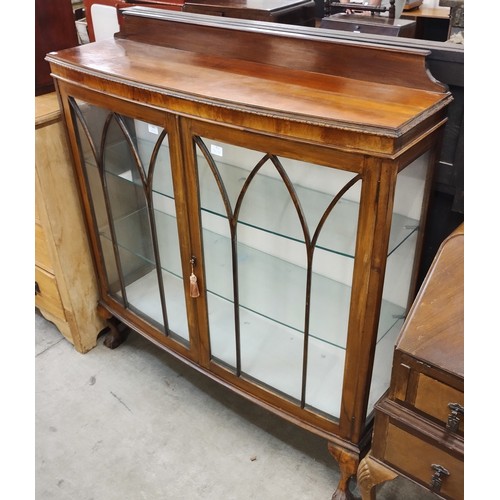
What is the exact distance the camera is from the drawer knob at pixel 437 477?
2.87 ft

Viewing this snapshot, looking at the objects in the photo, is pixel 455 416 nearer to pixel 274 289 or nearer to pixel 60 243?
pixel 274 289

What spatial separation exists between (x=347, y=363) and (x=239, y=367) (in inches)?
14.2

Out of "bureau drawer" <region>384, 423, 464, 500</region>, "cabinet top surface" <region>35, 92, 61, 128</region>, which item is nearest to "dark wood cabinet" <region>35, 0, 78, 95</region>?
"cabinet top surface" <region>35, 92, 61, 128</region>

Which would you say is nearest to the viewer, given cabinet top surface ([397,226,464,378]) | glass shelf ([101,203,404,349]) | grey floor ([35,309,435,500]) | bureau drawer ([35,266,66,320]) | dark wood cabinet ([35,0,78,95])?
cabinet top surface ([397,226,464,378])

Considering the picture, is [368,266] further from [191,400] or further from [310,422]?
[191,400]

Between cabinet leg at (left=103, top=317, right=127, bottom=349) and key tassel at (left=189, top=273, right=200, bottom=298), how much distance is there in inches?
22.2

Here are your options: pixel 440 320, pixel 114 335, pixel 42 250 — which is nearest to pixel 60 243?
pixel 42 250

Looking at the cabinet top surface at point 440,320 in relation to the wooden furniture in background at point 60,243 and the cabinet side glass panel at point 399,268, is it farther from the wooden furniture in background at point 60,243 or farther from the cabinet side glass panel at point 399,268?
the wooden furniture in background at point 60,243

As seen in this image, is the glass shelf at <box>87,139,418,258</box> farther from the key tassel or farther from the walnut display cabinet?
the key tassel

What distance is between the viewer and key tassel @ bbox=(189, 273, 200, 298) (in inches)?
49.0

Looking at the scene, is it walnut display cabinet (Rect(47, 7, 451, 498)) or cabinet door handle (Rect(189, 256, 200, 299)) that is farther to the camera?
cabinet door handle (Rect(189, 256, 200, 299))

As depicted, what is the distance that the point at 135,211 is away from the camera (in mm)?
1432

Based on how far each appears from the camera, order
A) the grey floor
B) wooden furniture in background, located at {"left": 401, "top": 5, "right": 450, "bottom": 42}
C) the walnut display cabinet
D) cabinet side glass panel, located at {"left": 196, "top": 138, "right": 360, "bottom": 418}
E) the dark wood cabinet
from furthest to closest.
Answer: wooden furniture in background, located at {"left": 401, "top": 5, "right": 450, "bottom": 42} → the dark wood cabinet → the grey floor → cabinet side glass panel, located at {"left": 196, "top": 138, "right": 360, "bottom": 418} → the walnut display cabinet

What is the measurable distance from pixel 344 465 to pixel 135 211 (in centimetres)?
85
